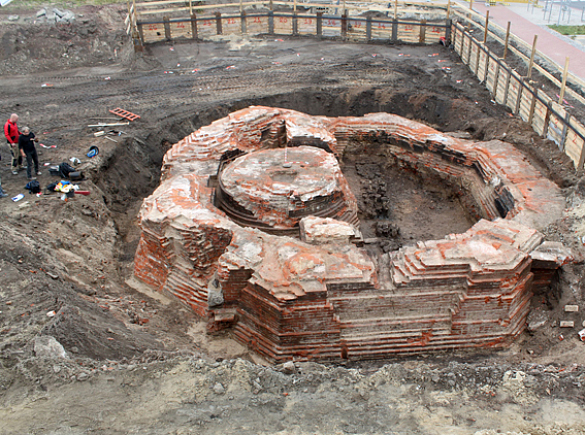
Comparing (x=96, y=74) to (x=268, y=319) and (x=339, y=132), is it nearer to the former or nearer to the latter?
(x=339, y=132)

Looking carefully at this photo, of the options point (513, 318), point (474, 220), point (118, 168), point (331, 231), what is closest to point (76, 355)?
point (331, 231)

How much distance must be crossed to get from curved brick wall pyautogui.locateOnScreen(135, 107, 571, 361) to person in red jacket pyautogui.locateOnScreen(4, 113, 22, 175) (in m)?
4.23

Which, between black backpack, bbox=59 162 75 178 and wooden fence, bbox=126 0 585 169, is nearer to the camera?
black backpack, bbox=59 162 75 178

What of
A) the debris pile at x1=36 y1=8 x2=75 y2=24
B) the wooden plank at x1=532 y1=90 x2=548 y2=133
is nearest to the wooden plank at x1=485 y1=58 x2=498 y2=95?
the wooden plank at x1=532 y1=90 x2=548 y2=133

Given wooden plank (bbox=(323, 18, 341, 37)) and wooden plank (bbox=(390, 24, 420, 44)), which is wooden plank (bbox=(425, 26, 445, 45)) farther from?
wooden plank (bbox=(323, 18, 341, 37))

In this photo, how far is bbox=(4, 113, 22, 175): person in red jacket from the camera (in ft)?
34.3

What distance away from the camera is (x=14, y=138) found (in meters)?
10.7

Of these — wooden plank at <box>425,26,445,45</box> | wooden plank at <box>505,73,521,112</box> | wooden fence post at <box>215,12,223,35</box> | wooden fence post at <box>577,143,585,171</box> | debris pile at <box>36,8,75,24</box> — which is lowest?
wooden fence post at <box>577,143,585,171</box>

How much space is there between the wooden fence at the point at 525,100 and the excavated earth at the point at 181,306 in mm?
285

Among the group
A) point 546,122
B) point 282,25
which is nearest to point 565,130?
point 546,122

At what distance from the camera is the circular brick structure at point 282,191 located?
878 cm

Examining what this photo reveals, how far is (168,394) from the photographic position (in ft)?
17.2

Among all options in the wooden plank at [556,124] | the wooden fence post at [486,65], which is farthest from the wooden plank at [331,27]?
the wooden plank at [556,124]

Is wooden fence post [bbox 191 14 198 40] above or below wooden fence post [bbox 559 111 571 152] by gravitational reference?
above
